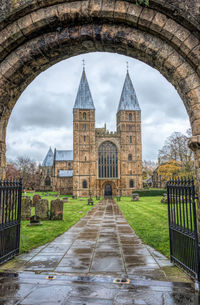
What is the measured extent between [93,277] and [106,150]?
41.8 metres

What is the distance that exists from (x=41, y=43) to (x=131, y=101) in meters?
44.9

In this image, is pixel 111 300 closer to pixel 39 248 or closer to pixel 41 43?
pixel 39 248

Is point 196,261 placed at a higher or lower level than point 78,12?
lower

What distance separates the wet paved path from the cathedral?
1487 inches

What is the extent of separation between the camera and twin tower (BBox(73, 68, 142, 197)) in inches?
1734

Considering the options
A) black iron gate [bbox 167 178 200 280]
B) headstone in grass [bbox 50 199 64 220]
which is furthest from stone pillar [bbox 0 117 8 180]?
headstone in grass [bbox 50 199 64 220]

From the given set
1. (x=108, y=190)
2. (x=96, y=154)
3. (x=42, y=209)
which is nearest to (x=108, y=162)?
(x=96, y=154)

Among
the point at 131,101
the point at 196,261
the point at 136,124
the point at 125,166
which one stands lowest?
the point at 196,261

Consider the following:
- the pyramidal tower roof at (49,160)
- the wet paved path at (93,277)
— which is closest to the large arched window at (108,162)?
the pyramidal tower roof at (49,160)

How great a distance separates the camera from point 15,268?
452 centimetres

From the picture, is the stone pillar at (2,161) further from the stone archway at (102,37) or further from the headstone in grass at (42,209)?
the headstone in grass at (42,209)

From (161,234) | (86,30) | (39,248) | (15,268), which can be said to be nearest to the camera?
(15,268)

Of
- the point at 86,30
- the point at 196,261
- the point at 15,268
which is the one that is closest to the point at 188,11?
the point at 86,30

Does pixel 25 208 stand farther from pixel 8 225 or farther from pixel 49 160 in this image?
pixel 49 160
